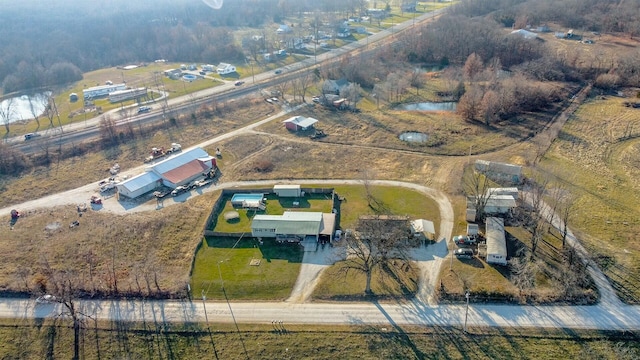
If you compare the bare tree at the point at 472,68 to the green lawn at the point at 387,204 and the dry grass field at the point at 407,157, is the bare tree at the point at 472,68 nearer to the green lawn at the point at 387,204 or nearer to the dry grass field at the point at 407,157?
the dry grass field at the point at 407,157

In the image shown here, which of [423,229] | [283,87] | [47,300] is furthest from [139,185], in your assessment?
[283,87]

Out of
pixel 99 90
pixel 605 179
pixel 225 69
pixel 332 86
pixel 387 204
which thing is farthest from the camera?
pixel 225 69

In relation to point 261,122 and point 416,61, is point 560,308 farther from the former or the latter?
point 416,61

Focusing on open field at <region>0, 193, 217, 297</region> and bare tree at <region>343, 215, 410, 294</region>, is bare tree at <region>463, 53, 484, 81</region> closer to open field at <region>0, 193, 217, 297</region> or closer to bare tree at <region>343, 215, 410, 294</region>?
bare tree at <region>343, 215, 410, 294</region>

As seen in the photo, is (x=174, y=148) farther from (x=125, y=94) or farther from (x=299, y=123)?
(x=125, y=94)

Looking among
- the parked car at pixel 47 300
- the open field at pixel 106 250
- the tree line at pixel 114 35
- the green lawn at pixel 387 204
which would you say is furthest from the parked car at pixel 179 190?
the tree line at pixel 114 35

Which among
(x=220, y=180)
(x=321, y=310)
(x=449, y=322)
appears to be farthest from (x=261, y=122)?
(x=449, y=322)
